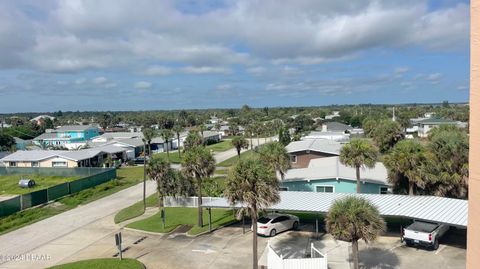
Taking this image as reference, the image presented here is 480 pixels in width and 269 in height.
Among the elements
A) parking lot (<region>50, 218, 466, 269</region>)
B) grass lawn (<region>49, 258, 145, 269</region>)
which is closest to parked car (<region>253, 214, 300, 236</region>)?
parking lot (<region>50, 218, 466, 269</region>)

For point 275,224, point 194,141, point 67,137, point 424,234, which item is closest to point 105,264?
point 275,224

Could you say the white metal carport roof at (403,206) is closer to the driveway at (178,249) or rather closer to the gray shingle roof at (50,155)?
the driveway at (178,249)

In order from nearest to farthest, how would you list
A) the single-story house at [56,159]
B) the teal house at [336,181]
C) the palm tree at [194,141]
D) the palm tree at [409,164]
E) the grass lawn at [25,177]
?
the palm tree at [409,164]
the teal house at [336,181]
the palm tree at [194,141]
the grass lawn at [25,177]
the single-story house at [56,159]

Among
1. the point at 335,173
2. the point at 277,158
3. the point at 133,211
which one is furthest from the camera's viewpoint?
the point at 133,211

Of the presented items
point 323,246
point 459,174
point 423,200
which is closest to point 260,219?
point 323,246

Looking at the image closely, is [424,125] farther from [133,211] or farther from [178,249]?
[178,249]

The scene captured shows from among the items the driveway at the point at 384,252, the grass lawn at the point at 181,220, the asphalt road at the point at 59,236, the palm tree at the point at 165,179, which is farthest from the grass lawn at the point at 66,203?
the driveway at the point at 384,252

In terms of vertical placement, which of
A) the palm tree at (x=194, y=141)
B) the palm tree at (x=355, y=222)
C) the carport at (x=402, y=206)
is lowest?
the carport at (x=402, y=206)
